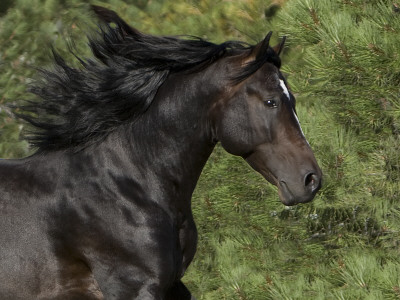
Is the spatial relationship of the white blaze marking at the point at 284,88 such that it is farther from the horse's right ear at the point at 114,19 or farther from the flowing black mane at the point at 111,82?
the horse's right ear at the point at 114,19

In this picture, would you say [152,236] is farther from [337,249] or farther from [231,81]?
[337,249]

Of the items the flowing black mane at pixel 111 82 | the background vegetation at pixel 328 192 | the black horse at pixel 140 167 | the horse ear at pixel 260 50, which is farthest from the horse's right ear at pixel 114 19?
the horse ear at pixel 260 50

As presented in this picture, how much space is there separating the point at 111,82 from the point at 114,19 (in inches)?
12.5

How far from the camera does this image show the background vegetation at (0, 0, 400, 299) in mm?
4492

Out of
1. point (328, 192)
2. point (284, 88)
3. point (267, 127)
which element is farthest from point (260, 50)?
point (328, 192)

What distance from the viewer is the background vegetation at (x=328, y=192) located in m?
4.49

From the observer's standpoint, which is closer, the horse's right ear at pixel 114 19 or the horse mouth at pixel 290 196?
the horse mouth at pixel 290 196

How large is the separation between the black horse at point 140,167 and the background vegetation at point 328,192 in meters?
0.91

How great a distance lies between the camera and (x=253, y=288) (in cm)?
457

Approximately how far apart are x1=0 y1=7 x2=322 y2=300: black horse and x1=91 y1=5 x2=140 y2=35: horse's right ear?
0.54 ft

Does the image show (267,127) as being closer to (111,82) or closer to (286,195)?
(286,195)

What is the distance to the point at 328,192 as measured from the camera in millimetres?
4953

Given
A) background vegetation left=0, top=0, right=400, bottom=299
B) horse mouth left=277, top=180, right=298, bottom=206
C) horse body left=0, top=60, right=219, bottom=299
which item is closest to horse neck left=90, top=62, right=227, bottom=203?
horse body left=0, top=60, right=219, bottom=299

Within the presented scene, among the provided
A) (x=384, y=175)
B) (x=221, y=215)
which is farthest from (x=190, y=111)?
(x=221, y=215)
